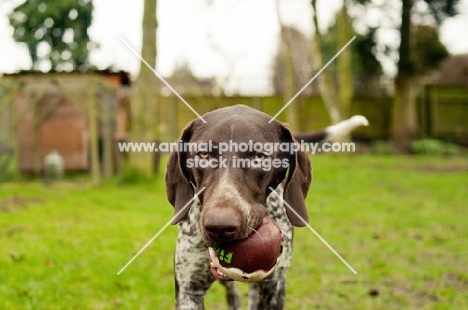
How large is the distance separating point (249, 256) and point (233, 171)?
363 mm

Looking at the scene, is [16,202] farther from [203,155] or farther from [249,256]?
[249,256]

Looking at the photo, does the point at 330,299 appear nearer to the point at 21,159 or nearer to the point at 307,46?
the point at 21,159

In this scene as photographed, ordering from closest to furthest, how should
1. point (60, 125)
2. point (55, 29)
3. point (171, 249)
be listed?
point (171, 249)
point (60, 125)
point (55, 29)

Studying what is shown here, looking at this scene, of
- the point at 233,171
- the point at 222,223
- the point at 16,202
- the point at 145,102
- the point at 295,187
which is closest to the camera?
the point at 222,223

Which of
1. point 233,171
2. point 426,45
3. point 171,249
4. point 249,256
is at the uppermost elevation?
point 426,45

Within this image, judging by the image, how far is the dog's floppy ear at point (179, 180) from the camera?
2697 millimetres

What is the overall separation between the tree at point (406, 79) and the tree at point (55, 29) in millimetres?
9903

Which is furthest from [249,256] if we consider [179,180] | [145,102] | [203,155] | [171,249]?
[145,102]

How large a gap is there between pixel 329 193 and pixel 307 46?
26.7 m

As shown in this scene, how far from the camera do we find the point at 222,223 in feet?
6.66

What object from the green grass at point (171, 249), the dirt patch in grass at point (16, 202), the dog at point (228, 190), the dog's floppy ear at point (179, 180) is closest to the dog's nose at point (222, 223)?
the dog at point (228, 190)

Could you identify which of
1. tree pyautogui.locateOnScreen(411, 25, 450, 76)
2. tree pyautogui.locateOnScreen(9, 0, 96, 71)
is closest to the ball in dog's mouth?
tree pyautogui.locateOnScreen(9, 0, 96, 71)

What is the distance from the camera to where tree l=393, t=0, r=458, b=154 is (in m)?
17.6

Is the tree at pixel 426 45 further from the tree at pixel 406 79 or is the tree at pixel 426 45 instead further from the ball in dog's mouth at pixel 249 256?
the ball in dog's mouth at pixel 249 256
